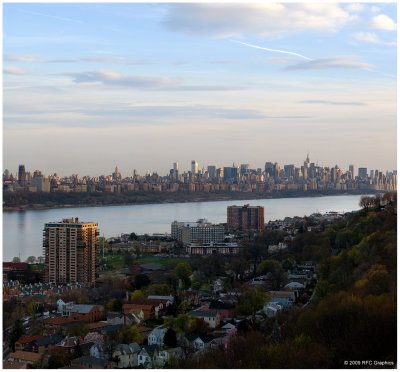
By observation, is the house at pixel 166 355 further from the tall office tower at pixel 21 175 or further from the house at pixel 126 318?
the tall office tower at pixel 21 175

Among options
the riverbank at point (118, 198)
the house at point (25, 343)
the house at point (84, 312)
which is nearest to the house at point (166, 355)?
the house at point (25, 343)

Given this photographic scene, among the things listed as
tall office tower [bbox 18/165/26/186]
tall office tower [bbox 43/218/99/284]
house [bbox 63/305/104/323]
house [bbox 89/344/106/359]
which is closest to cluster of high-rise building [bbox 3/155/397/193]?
tall office tower [bbox 18/165/26/186]

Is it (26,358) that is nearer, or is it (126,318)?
(26,358)

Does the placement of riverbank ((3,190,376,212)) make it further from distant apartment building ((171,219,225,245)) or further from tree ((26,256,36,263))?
tree ((26,256,36,263))

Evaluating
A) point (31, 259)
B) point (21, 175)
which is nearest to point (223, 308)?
point (21, 175)

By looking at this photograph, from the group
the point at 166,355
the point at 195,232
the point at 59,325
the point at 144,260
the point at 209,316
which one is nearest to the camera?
the point at 166,355

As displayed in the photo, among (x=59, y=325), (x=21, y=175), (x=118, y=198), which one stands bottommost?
(x=59, y=325)

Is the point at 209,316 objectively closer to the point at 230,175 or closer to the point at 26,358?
the point at 26,358
